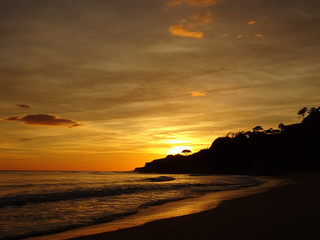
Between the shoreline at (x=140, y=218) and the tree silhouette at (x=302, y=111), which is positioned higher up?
the tree silhouette at (x=302, y=111)

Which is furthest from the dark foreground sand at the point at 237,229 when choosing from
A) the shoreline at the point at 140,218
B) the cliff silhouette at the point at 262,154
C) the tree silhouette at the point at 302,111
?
the tree silhouette at the point at 302,111

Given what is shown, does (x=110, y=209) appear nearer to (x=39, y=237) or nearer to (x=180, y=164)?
(x=39, y=237)

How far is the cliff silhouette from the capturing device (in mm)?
89125

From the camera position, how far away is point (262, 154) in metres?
108

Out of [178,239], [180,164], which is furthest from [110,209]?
[180,164]

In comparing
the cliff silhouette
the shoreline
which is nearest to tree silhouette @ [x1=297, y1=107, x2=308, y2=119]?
the cliff silhouette

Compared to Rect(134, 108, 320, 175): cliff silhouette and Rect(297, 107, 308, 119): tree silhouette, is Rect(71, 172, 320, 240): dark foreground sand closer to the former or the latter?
Rect(134, 108, 320, 175): cliff silhouette

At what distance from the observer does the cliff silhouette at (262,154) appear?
89125 millimetres

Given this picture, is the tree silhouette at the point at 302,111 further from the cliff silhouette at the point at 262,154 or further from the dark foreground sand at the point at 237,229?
the dark foreground sand at the point at 237,229

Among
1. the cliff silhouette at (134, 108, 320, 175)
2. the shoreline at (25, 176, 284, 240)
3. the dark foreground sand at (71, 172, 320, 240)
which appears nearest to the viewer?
the dark foreground sand at (71, 172, 320, 240)

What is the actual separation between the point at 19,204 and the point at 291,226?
1582 cm

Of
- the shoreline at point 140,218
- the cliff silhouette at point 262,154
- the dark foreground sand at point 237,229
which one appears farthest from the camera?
the cliff silhouette at point 262,154

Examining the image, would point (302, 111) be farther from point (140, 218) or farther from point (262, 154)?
point (140, 218)

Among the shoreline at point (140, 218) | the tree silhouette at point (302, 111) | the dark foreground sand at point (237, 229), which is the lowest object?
the shoreline at point (140, 218)
